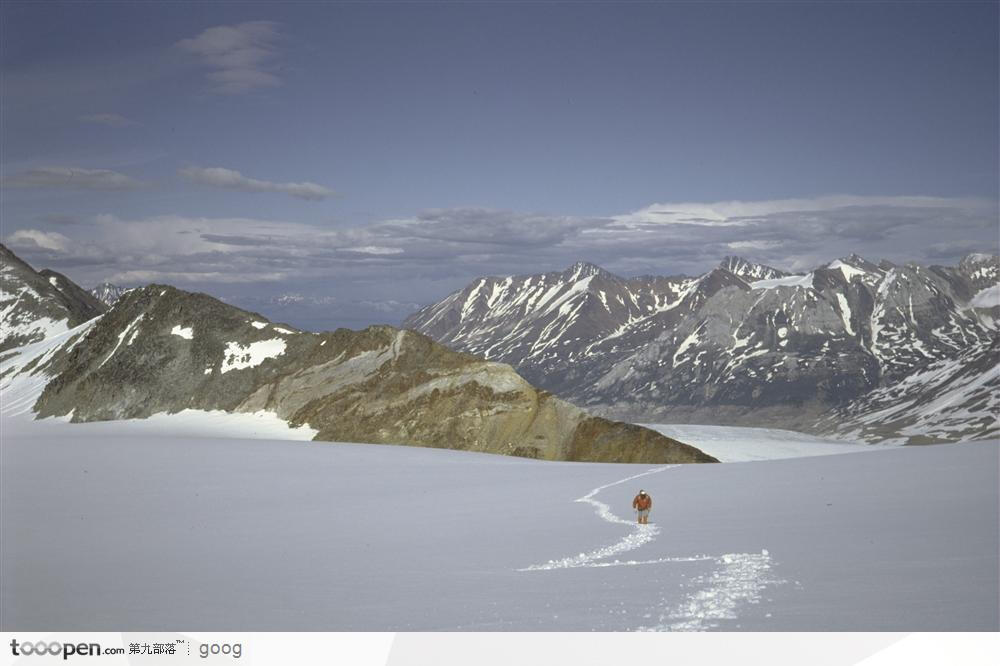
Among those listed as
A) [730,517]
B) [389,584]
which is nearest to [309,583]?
[389,584]

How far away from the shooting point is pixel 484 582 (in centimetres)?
1686

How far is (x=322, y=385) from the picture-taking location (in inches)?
3046

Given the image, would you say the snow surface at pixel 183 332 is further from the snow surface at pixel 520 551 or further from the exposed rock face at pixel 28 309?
the exposed rock face at pixel 28 309

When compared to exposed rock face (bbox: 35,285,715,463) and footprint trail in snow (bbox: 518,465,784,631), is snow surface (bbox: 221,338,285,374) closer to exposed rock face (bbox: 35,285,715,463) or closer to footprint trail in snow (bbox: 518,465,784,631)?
exposed rock face (bbox: 35,285,715,463)

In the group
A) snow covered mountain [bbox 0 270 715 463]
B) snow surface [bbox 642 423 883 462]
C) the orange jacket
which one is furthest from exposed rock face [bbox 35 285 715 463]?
the orange jacket

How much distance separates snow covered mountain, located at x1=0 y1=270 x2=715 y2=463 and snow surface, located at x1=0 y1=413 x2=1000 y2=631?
3064 cm

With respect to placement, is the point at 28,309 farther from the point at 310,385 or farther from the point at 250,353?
the point at 310,385

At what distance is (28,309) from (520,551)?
161540mm

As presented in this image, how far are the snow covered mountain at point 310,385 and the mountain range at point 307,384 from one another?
0.11m

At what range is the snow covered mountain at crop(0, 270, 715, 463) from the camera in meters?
67.9

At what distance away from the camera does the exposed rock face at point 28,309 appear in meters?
149

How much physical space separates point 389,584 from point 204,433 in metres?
61.3
